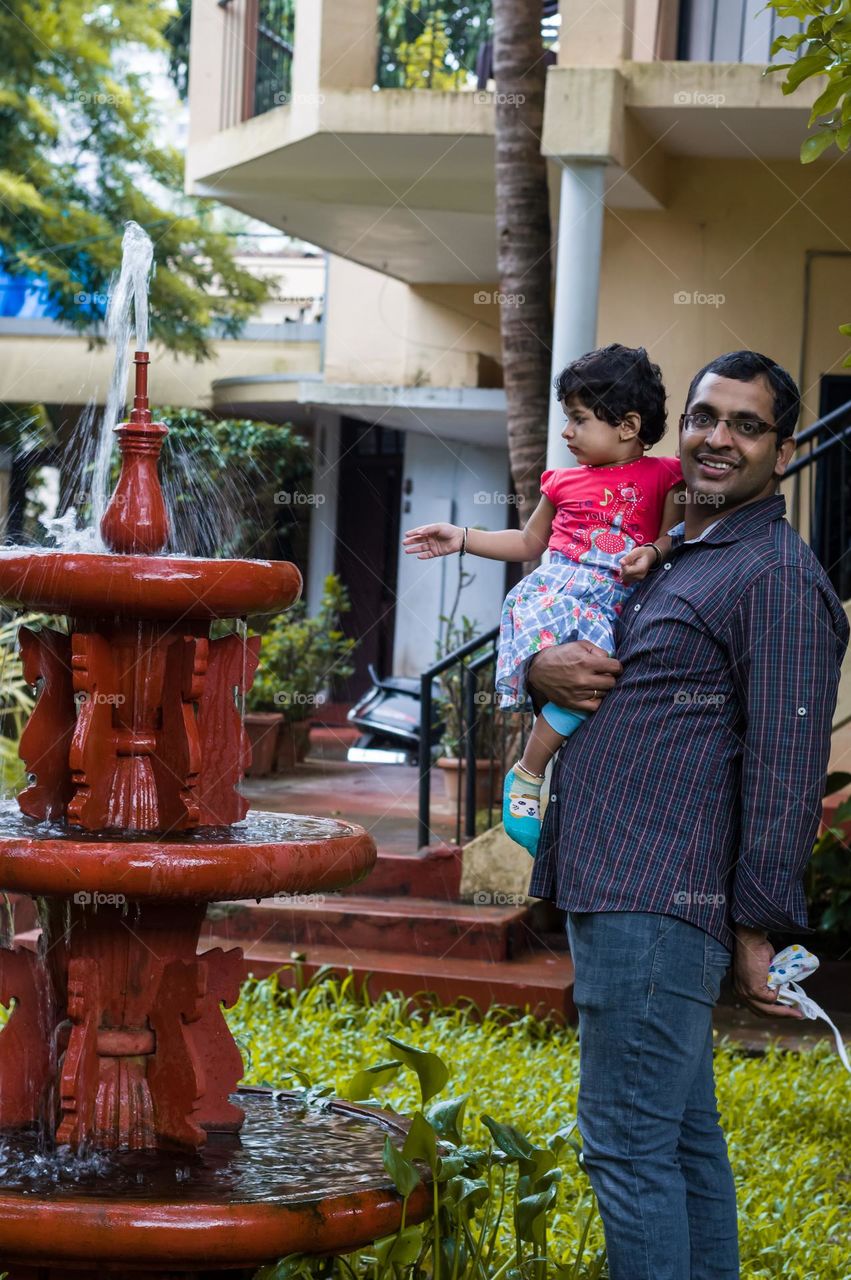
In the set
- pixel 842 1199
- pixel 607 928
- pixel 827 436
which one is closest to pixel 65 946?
pixel 607 928

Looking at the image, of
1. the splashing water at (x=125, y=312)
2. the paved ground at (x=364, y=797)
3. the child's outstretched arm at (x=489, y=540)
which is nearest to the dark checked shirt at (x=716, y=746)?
the child's outstretched arm at (x=489, y=540)

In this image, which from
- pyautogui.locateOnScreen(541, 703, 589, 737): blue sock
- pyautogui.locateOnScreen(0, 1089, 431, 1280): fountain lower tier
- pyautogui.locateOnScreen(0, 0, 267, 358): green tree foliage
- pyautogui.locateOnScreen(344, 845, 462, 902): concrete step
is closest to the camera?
pyautogui.locateOnScreen(0, 1089, 431, 1280): fountain lower tier

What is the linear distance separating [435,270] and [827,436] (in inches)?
199

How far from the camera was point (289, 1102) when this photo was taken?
13.4 ft

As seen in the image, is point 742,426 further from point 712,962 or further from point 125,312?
point 125,312

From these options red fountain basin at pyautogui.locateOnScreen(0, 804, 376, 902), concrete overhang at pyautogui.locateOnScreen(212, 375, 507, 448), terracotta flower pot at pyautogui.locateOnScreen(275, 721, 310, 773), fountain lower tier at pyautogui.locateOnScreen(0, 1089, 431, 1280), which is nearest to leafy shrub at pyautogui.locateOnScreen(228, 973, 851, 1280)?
fountain lower tier at pyautogui.locateOnScreen(0, 1089, 431, 1280)

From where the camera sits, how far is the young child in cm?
331

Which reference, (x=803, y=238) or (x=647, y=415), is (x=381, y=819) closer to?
(x=803, y=238)

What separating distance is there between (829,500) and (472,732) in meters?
3.07

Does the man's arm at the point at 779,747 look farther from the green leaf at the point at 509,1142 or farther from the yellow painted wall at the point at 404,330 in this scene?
the yellow painted wall at the point at 404,330

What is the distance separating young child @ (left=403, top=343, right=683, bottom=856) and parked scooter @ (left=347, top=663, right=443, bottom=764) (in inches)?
304

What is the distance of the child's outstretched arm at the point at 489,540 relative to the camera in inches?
139

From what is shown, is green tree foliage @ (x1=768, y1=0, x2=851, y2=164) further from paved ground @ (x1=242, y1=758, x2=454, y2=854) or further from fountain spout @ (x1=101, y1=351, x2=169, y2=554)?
paved ground @ (x1=242, y1=758, x2=454, y2=854)

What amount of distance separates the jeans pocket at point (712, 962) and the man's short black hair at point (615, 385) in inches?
46.2
